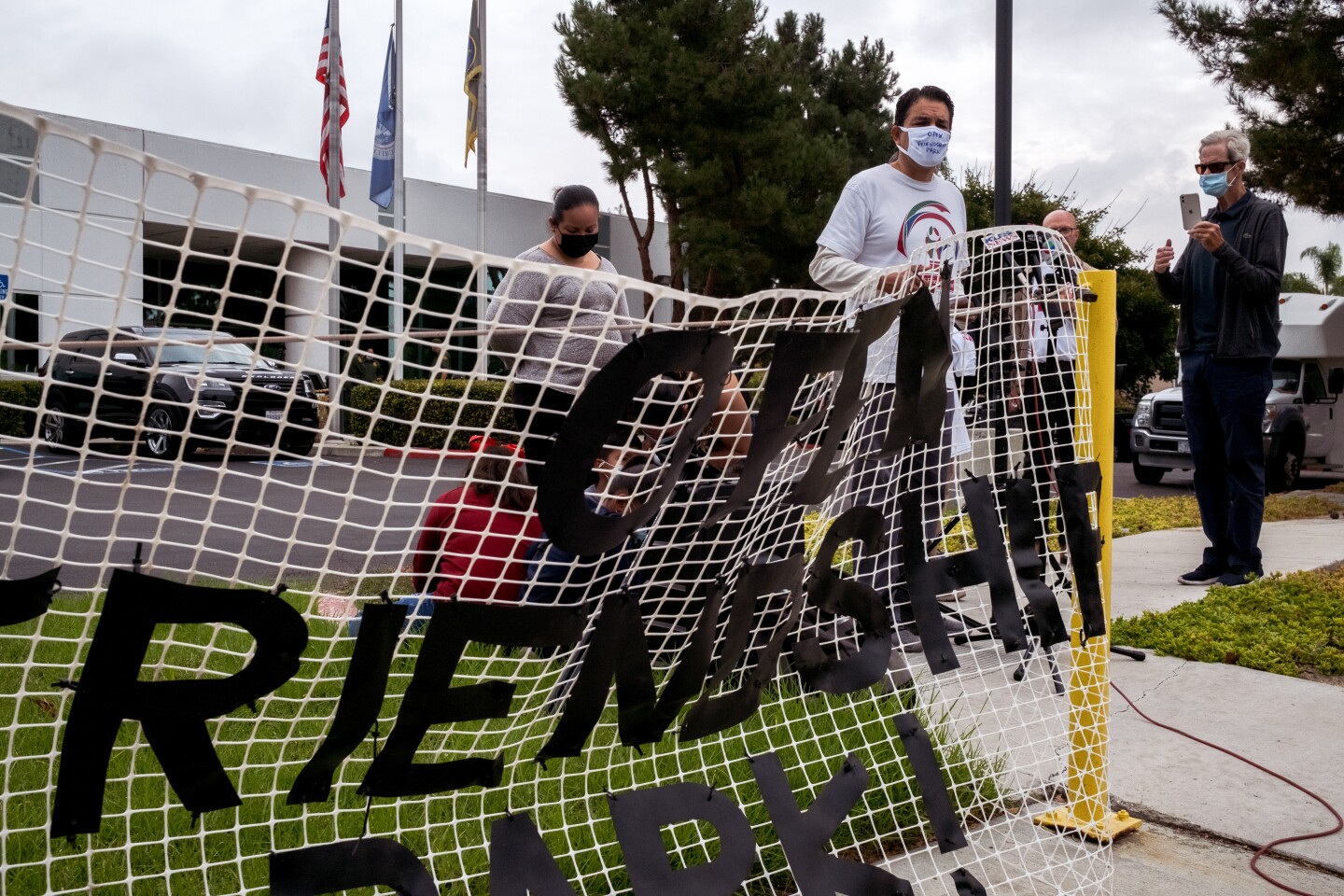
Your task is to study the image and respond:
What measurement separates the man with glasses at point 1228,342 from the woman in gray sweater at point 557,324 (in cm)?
294

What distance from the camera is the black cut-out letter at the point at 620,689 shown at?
1979 millimetres

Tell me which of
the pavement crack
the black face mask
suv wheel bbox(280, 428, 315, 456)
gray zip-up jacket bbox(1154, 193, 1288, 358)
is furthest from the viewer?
gray zip-up jacket bbox(1154, 193, 1288, 358)

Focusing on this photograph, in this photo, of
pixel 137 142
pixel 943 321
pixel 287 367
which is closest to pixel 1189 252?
pixel 943 321

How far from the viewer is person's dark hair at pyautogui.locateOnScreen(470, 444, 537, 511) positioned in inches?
73.5

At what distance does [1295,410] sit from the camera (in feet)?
42.1

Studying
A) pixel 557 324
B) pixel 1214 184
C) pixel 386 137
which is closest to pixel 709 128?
pixel 386 137

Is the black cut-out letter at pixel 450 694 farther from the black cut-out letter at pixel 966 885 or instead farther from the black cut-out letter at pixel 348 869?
the black cut-out letter at pixel 966 885

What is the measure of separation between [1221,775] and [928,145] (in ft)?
7.40

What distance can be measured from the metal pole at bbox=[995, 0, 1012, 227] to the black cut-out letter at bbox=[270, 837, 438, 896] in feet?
8.91

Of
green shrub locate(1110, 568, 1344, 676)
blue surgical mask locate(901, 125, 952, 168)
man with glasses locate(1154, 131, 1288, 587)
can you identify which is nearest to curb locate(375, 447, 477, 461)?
blue surgical mask locate(901, 125, 952, 168)

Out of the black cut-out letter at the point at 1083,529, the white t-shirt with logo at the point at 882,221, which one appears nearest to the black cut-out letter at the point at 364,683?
the black cut-out letter at the point at 1083,529

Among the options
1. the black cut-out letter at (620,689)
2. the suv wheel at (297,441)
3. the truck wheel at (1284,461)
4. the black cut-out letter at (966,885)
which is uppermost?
the suv wheel at (297,441)

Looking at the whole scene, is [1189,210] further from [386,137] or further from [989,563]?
[386,137]

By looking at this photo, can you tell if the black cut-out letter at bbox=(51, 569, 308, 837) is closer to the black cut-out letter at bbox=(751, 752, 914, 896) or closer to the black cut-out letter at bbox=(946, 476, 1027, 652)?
the black cut-out letter at bbox=(751, 752, 914, 896)
